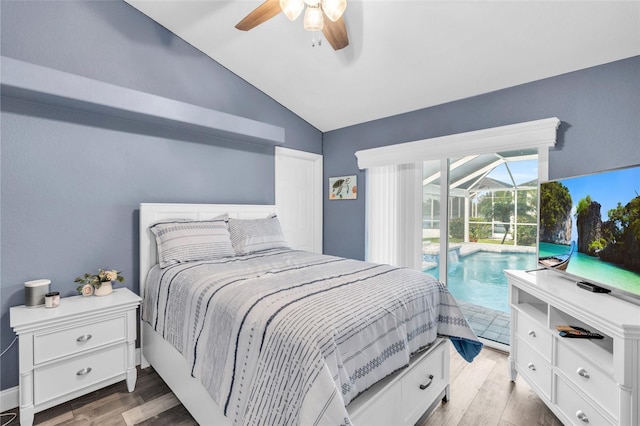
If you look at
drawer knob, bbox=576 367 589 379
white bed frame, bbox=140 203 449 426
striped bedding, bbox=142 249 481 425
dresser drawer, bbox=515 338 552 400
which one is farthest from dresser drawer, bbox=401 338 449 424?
drawer knob, bbox=576 367 589 379

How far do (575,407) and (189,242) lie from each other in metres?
2.64

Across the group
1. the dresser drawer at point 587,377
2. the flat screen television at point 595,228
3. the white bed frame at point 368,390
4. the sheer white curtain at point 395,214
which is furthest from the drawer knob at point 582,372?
the sheer white curtain at point 395,214

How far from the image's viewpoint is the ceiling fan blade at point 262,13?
1698 millimetres

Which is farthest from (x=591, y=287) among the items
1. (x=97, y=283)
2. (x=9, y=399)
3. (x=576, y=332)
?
(x=9, y=399)

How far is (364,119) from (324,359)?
3099 mm

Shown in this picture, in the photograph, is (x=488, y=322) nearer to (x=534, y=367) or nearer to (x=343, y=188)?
(x=534, y=367)

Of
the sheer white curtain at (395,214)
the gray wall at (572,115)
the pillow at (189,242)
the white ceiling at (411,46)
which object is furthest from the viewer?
the sheer white curtain at (395,214)

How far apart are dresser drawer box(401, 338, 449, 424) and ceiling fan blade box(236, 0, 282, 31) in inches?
85.4

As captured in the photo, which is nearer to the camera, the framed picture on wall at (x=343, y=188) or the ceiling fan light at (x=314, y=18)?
the ceiling fan light at (x=314, y=18)

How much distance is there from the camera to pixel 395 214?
135 inches

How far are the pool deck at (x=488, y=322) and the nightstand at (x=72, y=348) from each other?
9.71ft

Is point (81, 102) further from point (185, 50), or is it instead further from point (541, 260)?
point (541, 260)

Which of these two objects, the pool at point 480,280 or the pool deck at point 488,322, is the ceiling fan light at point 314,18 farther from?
the pool deck at point 488,322

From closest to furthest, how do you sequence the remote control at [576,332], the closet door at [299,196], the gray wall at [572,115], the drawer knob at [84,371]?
the remote control at [576,332], the drawer knob at [84,371], the gray wall at [572,115], the closet door at [299,196]
